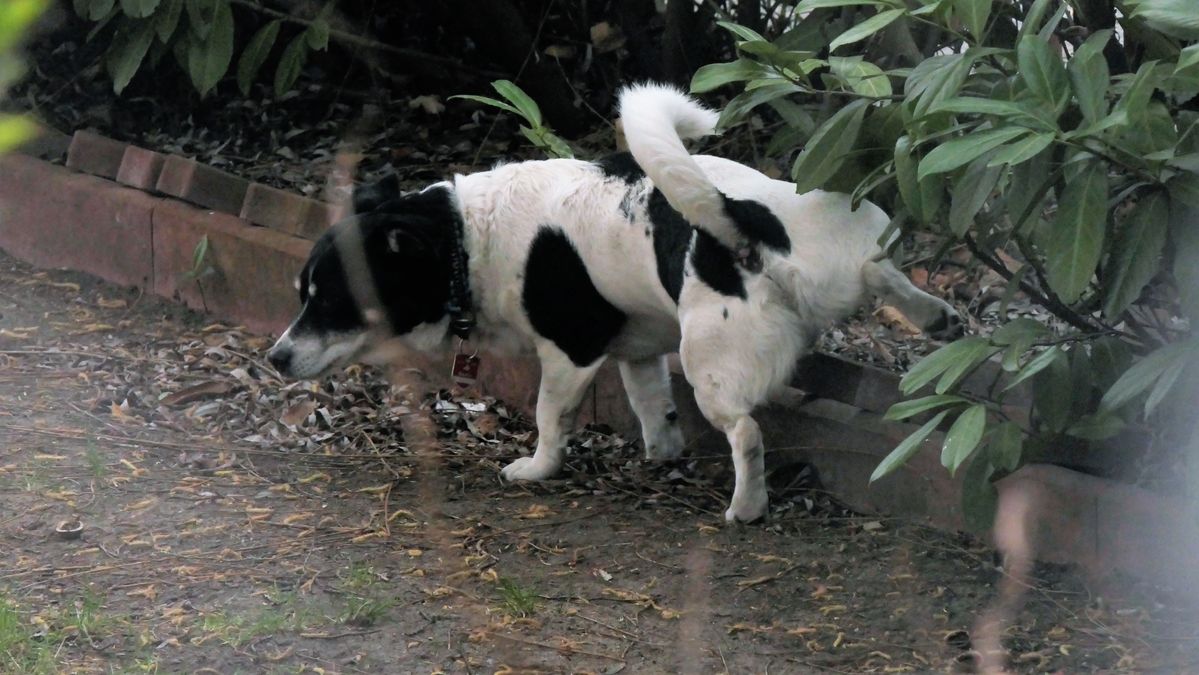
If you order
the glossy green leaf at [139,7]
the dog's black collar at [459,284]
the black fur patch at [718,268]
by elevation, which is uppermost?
the glossy green leaf at [139,7]

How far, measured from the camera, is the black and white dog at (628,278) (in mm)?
3816

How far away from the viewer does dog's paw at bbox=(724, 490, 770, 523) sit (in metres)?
4.08

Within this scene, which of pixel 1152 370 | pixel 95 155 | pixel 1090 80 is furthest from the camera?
pixel 95 155

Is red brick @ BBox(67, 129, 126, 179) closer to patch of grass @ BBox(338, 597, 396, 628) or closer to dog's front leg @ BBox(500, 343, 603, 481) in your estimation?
dog's front leg @ BBox(500, 343, 603, 481)

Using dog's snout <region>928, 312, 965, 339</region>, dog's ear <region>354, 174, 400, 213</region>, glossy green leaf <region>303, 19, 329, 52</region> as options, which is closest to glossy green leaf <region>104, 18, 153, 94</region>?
glossy green leaf <region>303, 19, 329, 52</region>

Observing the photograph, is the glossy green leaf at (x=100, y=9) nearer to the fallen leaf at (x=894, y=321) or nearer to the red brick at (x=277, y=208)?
the red brick at (x=277, y=208)

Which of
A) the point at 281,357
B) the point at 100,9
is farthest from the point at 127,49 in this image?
the point at 281,357

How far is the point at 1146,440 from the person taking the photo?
3.57 metres

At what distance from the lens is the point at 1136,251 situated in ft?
9.43

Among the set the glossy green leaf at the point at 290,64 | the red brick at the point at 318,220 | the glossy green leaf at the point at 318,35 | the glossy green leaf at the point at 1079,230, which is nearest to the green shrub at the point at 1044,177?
the glossy green leaf at the point at 1079,230

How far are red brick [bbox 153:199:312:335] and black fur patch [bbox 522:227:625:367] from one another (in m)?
1.61

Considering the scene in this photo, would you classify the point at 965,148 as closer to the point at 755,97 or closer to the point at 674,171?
the point at 755,97

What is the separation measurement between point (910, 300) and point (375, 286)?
175 centimetres

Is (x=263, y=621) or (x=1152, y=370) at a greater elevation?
(x=1152, y=370)
